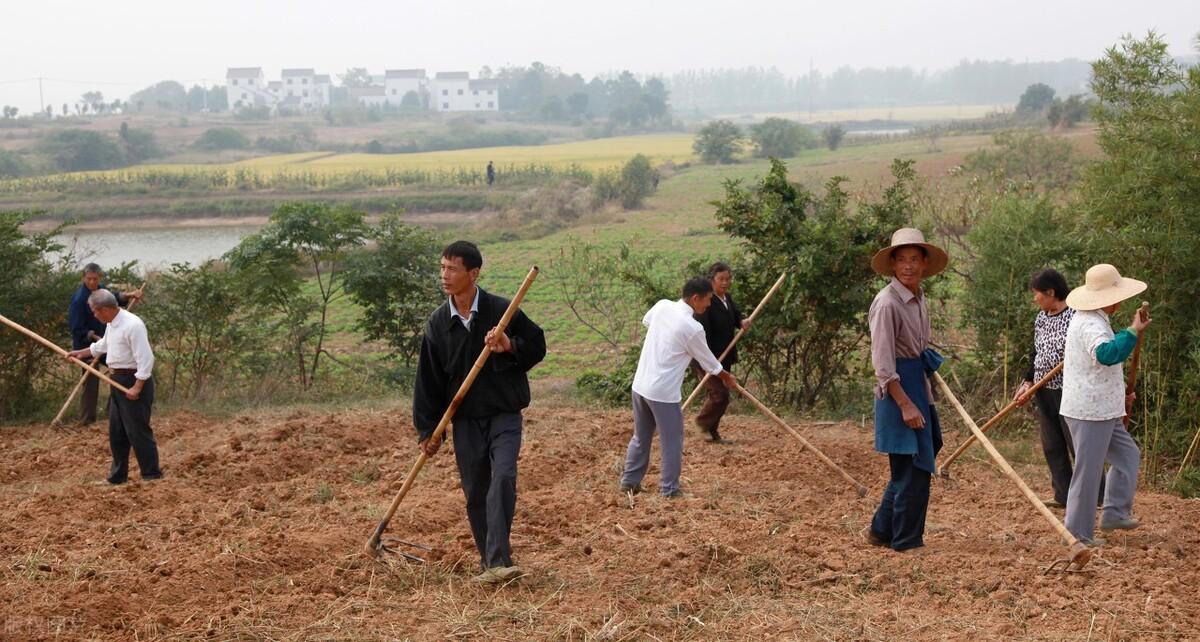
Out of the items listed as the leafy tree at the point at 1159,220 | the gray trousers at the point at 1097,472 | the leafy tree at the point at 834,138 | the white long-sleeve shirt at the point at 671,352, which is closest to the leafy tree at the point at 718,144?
the leafy tree at the point at 834,138

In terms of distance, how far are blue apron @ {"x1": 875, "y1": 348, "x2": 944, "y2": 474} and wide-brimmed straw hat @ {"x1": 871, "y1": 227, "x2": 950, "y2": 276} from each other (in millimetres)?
451

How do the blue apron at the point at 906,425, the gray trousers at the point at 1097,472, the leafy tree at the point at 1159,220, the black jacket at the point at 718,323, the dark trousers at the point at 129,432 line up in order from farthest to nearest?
the black jacket at the point at 718,323, the dark trousers at the point at 129,432, the leafy tree at the point at 1159,220, the gray trousers at the point at 1097,472, the blue apron at the point at 906,425

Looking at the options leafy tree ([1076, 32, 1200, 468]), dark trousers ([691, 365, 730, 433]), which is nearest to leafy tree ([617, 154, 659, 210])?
dark trousers ([691, 365, 730, 433])

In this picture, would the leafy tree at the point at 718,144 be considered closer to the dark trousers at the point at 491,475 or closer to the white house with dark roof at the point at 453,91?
the dark trousers at the point at 491,475

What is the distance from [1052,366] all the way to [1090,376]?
748 mm

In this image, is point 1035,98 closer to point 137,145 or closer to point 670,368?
point 137,145

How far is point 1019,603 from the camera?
17.1ft

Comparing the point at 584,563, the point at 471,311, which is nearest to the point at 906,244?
the point at 471,311

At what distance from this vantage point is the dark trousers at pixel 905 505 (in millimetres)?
6004

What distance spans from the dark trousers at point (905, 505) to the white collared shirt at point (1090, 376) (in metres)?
0.95

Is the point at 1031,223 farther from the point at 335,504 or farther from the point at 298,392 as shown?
the point at 298,392

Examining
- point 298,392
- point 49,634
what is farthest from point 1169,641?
point 298,392

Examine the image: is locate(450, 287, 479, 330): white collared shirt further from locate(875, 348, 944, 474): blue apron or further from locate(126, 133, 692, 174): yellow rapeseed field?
locate(126, 133, 692, 174): yellow rapeseed field

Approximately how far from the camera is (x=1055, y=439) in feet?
23.6
